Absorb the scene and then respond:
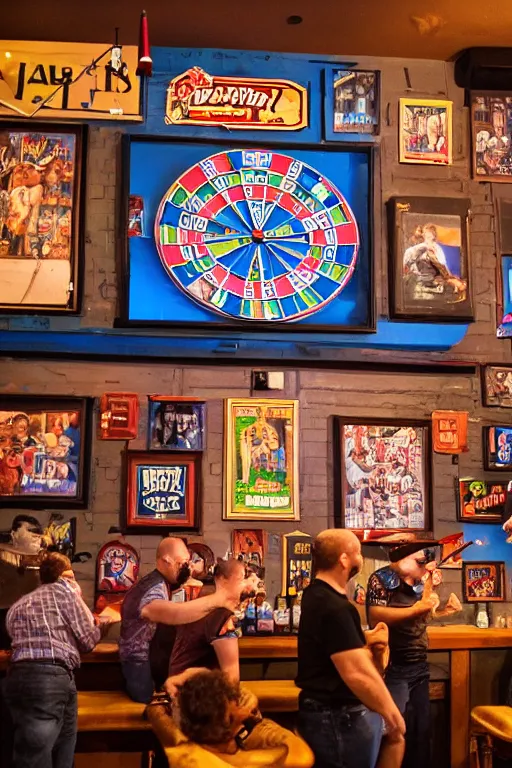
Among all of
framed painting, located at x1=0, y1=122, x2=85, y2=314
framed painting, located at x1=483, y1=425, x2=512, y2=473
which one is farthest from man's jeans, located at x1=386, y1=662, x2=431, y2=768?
framed painting, located at x1=0, y1=122, x2=85, y2=314

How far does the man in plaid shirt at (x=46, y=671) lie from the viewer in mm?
4418

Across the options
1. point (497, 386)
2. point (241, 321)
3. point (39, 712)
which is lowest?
point (39, 712)

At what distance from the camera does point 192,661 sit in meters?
4.57

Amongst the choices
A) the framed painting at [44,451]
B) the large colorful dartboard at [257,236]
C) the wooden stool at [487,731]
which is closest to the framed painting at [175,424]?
the framed painting at [44,451]

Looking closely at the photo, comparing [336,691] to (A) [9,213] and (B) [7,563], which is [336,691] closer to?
(B) [7,563]

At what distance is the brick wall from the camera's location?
565 cm

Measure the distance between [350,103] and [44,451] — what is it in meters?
2.93

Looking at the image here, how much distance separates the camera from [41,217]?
228 inches

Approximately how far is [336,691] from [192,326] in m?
2.53

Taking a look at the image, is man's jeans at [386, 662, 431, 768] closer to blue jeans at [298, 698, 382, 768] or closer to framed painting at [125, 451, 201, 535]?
blue jeans at [298, 698, 382, 768]

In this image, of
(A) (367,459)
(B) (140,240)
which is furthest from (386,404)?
(B) (140,240)

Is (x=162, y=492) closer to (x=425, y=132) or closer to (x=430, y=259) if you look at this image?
(x=430, y=259)

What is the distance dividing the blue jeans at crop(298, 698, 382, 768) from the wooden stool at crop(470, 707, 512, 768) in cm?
138

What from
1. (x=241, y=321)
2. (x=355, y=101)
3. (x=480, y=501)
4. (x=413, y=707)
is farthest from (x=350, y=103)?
(x=413, y=707)
